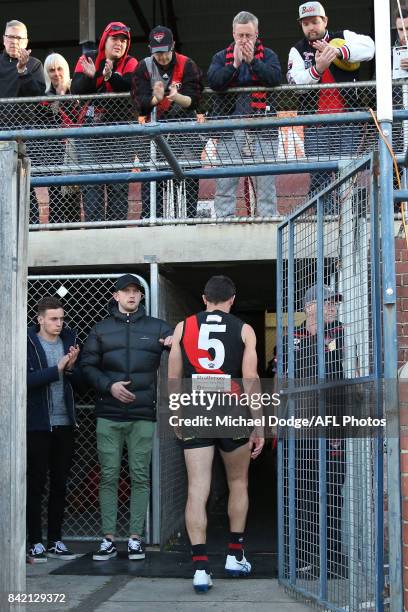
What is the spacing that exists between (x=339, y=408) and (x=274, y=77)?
3888 mm

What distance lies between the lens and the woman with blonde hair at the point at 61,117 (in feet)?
27.5

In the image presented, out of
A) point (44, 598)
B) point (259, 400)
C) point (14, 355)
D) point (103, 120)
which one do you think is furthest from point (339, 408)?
point (103, 120)

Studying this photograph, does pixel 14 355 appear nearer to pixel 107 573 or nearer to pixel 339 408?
pixel 339 408

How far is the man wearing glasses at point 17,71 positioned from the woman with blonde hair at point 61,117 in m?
0.14

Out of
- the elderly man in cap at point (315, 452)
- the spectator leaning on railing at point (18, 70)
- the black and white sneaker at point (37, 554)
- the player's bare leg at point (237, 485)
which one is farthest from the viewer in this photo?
the spectator leaning on railing at point (18, 70)

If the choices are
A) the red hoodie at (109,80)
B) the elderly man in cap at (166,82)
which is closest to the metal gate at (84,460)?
the elderly man in cap at (166,82)

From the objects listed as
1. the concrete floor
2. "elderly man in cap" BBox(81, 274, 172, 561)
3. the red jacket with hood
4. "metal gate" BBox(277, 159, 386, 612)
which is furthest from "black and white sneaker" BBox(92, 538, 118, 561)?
the red jacket with hood

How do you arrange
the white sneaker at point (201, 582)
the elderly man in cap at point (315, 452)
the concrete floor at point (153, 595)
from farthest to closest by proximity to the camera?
the white sneaker at point (201, 582)
the concrete floor at point (153, 595)
the elderly man in cap at point (315, 452)

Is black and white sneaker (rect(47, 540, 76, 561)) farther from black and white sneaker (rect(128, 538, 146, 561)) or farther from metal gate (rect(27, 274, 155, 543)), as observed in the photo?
metal gate (rect(27, 274, 155, 543))

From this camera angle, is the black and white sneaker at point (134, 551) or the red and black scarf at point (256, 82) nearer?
the black and white sneaker at point (134, 551)

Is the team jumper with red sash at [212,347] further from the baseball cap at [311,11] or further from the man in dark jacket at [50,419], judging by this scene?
the baseball cap at [311,11]

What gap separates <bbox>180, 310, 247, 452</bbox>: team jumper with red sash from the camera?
6164mm

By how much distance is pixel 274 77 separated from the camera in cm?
787

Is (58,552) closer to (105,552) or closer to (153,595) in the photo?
(105,552)
